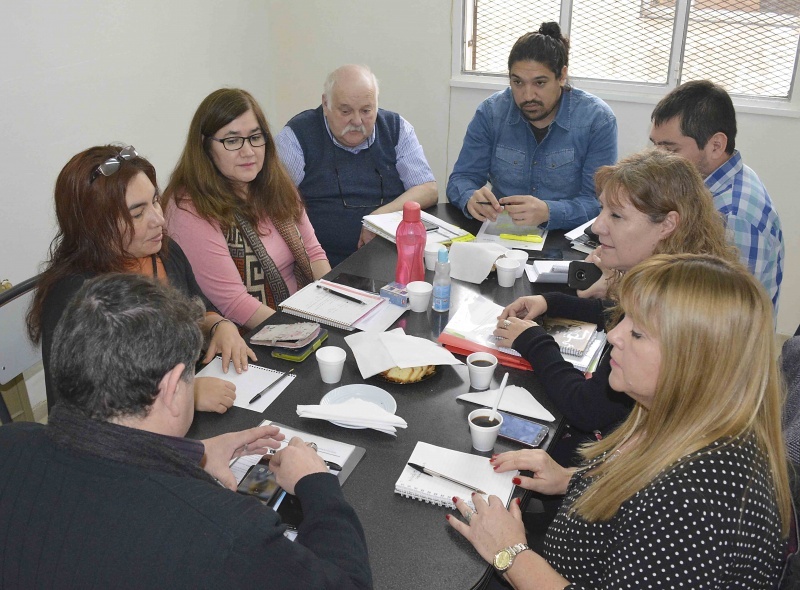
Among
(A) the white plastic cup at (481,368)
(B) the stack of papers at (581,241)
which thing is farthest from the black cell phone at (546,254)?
(A) the white plastic cup at (481,368)

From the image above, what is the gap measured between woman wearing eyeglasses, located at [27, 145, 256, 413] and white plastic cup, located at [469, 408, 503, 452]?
646 millimetres

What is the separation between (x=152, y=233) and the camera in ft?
6.70

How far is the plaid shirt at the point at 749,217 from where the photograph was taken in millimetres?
2242

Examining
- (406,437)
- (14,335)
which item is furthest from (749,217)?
(14,335)

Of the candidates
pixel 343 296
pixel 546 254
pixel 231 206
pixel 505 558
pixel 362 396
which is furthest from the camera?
pixel 546 254

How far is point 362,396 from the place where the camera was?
1.73 meters

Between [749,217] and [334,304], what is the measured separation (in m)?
1.36

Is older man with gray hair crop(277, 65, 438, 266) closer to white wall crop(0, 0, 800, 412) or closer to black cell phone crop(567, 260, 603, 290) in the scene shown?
white wall crop(0, 0, 800, 412)

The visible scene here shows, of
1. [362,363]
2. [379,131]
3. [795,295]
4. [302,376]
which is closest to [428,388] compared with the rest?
[362,363]

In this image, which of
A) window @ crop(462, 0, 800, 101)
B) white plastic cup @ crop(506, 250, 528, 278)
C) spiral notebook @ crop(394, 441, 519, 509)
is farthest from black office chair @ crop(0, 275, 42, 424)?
window @ crop(462, 0, 800, 101)

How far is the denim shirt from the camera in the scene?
3.02 m

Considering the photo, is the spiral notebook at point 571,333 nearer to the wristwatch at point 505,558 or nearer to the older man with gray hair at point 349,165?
the wristwatch at point 505,558

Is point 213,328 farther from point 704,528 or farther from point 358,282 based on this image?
point 704,528

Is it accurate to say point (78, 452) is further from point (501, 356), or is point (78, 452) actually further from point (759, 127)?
point (759, 127)
